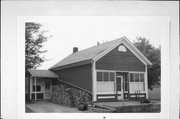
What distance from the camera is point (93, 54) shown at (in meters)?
5.28

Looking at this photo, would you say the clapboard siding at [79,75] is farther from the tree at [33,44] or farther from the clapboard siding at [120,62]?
the tree at [33,44]

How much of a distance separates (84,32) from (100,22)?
1.02 feet

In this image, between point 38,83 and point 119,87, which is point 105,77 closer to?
point 119,87

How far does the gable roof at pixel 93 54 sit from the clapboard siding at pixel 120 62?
7cm

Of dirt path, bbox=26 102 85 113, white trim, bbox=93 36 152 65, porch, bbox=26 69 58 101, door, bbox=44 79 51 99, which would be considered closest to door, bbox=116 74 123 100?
white trim, bbox=93 36 152 65

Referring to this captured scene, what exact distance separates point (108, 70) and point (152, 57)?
750 mm

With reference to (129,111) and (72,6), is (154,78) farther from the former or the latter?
(72,6)

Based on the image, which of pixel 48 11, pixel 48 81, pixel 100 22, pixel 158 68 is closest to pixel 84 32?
pixel 100 22

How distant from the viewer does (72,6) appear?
5.27 meters

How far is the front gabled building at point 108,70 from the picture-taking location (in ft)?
17.3

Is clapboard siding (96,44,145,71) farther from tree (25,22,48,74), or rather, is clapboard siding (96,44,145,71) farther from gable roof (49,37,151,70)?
tree (25,22,48,74)

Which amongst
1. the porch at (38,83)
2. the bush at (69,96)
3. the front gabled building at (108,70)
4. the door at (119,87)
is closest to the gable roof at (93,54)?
the front gabled building at (108,70)

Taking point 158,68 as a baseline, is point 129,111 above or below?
below

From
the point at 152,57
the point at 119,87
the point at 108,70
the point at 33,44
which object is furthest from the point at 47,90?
the point at 152,57
